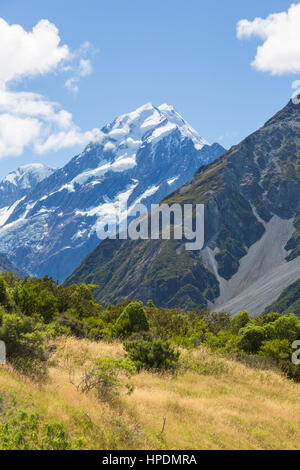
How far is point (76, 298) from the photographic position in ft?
138

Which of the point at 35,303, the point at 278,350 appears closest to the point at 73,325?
the point at 35,303

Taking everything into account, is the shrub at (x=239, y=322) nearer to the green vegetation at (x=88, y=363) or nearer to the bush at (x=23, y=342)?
the green vegetation at (x=88, y=363)

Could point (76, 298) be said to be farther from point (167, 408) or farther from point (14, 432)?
point (14, 432)

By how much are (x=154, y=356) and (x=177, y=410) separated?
20.0 ft

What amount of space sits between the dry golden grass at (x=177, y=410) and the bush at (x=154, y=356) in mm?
867

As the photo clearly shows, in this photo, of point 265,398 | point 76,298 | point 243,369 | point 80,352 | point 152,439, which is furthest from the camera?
point 76,298

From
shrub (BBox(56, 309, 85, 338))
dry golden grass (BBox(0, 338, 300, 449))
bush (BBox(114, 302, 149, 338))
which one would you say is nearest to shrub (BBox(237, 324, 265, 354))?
bush (BBox(114, 302, 149, 338))

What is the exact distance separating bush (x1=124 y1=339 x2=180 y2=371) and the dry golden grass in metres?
0.87

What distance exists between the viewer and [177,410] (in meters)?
13.3

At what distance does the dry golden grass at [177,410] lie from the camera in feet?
35.1

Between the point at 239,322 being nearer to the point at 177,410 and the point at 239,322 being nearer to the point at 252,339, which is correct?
the point at 252,339

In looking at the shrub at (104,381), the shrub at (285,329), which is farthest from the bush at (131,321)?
the shrub at (104,381)
